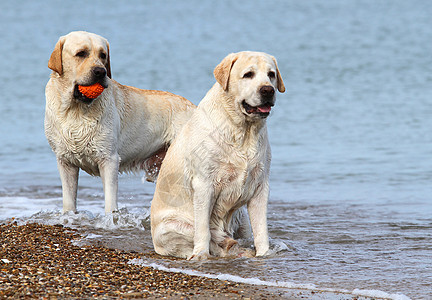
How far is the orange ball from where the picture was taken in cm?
684

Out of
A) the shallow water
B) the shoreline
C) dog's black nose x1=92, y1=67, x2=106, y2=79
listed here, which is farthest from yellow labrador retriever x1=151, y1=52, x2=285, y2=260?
dog's black nose x1=92, y1=67, x2=106, y2=79

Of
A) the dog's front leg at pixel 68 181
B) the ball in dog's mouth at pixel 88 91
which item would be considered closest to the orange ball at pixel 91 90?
the ball in dog's mouth at pixel 88 91

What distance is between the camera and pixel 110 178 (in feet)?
23.6

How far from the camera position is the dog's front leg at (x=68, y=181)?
7.27 metres

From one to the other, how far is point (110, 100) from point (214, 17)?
139ft

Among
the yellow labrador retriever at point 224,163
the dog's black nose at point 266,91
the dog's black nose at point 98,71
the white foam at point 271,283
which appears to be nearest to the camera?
the white foam at point 271,283

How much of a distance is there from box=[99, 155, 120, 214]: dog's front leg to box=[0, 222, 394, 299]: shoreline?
1.33 m

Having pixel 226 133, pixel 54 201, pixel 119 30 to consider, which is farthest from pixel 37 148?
pixel 119 30

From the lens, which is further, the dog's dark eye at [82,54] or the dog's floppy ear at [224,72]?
the dog's dark eye at [82,54]

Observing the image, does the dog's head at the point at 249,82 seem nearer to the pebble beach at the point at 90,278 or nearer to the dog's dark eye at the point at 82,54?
A: the pebble beach at the point at 90,278

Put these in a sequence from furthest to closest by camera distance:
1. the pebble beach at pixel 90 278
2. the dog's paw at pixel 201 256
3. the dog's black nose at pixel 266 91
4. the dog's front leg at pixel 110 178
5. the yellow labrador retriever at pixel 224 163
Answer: the dog's front leg at pixel 110 178, the dog's paw at pixel 201 256, the yellow labrador retriever at pixel 224 163, the dog's black nose at pixel 266 91, the pebble beach at pixel 90 278

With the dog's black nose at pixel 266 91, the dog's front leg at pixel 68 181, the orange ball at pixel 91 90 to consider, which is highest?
the dog's black nose at pixel 266 91

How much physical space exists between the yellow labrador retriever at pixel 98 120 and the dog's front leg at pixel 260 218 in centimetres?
193

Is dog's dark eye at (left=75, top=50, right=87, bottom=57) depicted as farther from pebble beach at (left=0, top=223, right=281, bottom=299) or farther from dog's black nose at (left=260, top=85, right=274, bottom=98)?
dog's black nose at (left=260, top=85, right=274, bottom=98)
